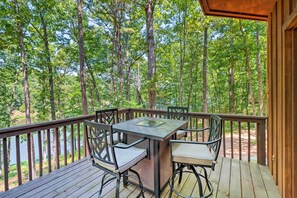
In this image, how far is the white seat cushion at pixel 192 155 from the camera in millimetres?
1873

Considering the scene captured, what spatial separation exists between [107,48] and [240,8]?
8.79 metres

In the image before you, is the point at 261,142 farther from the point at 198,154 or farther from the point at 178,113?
the point at 198,154

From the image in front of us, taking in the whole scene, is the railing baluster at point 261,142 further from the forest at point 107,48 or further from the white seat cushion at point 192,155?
the forest at point 107,48

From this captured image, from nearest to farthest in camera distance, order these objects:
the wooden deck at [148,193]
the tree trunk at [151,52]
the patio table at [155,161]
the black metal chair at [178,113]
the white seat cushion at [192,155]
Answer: the white seat cushion at [192,155], the patio table at [155,161], the wooden deck at [148,193], the black metal chair at [178,113], the tree trunk at [151,52]

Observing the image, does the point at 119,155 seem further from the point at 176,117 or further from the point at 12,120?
the point at 12,120

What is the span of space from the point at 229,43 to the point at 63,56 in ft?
30.7

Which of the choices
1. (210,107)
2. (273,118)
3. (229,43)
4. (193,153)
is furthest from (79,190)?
(210,107)

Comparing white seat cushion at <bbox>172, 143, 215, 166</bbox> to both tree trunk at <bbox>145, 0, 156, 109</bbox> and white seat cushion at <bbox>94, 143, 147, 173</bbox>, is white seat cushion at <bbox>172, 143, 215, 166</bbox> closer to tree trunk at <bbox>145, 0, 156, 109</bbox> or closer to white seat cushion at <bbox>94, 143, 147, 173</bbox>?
white seat cushion at <bbox>94, 143, 147, 173</bbox>

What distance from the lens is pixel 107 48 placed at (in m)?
10.3

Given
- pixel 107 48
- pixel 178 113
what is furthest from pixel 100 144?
pixel 107 48

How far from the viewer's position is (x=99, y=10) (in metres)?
8.60

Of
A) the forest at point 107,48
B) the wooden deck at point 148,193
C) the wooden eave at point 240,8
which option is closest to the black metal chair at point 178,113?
the wooden deck at point 148,193

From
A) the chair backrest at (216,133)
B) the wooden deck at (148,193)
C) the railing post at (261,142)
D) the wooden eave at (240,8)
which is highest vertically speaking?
the wooden eave at (240,8)

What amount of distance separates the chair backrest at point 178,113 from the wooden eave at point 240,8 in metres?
1.93
